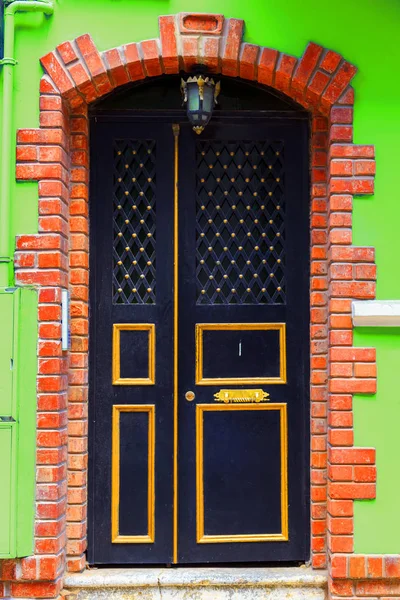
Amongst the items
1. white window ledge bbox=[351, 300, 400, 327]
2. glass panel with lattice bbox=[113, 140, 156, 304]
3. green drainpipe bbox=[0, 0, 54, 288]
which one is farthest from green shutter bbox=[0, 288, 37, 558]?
white window ledge bbox=[351, 300, 400, 327]

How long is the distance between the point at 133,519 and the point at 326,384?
1.39m

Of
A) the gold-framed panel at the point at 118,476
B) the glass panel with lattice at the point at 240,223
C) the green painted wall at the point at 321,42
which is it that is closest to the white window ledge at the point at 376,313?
the green painted wall at the point at 321,42

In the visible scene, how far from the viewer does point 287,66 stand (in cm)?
357

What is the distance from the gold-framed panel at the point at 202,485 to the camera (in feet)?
12.4

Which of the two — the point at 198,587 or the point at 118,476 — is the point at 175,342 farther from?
the point at 198,587

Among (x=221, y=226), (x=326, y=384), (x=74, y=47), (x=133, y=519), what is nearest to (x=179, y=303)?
(x=221, y=226)

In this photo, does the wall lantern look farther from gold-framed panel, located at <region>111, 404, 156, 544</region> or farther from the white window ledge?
gold-framed panel, located at <region>111, 404, 156, 544</region>

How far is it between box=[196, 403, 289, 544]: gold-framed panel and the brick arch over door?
18 centimetres

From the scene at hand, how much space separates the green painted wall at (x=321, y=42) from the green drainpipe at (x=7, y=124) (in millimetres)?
53

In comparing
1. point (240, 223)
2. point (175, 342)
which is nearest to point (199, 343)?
point (175, 342)

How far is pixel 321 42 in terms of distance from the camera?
3.60 m

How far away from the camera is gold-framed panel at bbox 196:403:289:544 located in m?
3.78

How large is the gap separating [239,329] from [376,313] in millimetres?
815

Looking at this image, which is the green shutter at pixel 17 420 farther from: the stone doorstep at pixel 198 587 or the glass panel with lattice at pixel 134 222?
the glass panel with lattice at pixel 134 222
